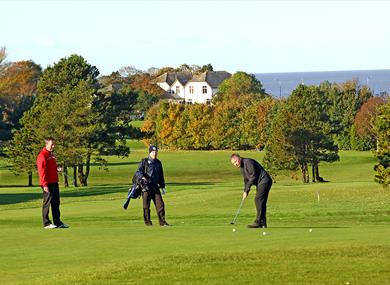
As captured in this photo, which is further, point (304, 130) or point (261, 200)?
point (304, 130)

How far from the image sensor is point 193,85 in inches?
7692

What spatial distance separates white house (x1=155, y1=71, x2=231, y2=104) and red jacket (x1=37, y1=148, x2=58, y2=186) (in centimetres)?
16770

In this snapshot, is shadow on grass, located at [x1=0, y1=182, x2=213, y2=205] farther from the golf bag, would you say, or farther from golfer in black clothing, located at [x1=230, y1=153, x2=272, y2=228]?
golfer in black clothing, located at [x1=230, y1=153, x2=272, y2=228]

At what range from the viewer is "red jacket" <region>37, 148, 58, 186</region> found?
21.9 meters

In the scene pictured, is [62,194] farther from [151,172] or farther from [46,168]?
[46,168]

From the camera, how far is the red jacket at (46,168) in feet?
71.8

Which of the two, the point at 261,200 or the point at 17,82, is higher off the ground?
the point at 17,82

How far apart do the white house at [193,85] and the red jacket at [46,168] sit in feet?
550

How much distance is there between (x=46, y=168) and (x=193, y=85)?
174 meters

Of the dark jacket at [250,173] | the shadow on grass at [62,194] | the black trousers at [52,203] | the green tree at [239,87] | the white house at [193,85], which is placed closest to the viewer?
the dark jacket at [250,173]

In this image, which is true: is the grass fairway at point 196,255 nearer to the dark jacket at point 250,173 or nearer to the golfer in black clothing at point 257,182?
the golfer in black clothing at point 257,182

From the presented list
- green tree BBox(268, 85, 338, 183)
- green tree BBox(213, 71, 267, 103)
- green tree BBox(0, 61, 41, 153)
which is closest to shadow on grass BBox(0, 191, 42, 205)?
green tree BBox(268, 85, 338, 183)

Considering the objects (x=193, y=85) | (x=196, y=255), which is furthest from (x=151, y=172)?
(x=193, y=85)

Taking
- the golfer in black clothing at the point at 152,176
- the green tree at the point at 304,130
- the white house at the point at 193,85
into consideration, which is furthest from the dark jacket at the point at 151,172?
the white house at the point at 193,85
